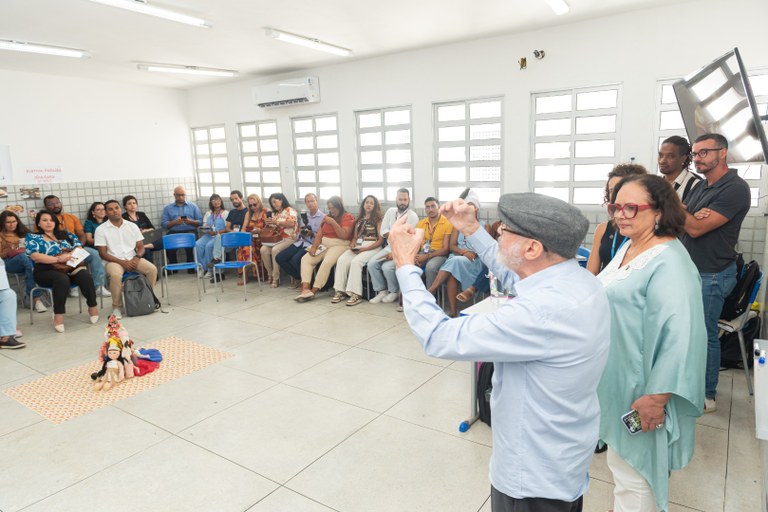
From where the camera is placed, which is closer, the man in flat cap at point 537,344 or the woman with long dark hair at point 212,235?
the man in flat cap at point 537,344

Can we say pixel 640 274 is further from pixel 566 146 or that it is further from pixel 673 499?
pixel 566 146

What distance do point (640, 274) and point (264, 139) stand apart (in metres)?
7.47

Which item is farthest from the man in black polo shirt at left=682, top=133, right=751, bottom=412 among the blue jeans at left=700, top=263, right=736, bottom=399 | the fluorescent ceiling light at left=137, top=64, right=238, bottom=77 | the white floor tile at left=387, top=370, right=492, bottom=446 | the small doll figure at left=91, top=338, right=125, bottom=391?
the fluorescent ceiling light at left=137, top=64, right=238, bottom=77

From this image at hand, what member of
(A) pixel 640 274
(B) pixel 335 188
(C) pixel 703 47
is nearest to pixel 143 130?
(B) pixel 335 188

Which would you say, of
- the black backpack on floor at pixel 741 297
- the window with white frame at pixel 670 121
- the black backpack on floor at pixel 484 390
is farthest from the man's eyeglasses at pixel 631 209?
the window with white frame at pixel 670 121

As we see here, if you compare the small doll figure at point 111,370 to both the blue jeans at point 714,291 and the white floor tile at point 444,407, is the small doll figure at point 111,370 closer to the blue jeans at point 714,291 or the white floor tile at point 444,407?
the white floor tile at point 444,407

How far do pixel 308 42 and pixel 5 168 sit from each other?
15.9ft

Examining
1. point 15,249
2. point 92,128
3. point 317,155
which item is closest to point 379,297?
point 317,155

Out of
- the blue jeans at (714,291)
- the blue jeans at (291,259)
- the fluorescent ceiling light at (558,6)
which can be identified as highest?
the fluorescent ceiling light at (558,6)

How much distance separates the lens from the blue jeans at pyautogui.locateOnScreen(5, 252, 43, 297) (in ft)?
A: 19.7

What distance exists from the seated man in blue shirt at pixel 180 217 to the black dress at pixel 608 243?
702 cm

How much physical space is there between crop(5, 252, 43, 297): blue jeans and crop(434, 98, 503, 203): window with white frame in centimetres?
536

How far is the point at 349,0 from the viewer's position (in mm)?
4488

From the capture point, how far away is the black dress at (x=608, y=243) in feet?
9.18
